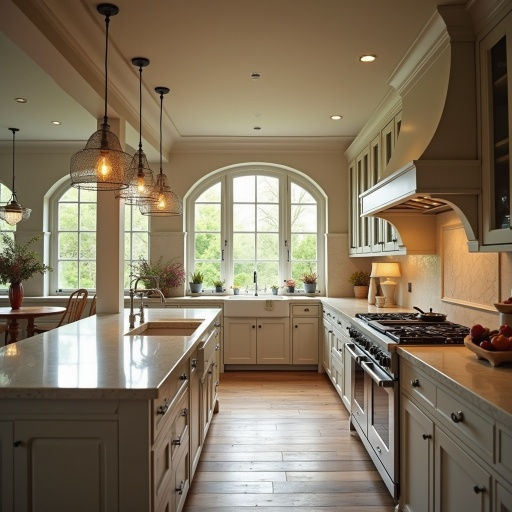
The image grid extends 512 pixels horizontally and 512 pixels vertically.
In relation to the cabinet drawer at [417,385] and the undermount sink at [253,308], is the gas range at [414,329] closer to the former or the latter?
the cabinet drawer at [417,385]

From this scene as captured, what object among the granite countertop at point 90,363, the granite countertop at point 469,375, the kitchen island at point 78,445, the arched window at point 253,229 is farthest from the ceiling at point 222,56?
the granite countertop at point 469,375

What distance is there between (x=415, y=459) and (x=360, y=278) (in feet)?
11.6

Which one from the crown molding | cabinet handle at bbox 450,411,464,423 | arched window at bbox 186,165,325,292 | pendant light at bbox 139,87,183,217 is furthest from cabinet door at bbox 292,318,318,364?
cabinet handle at bbox 450,411,464,423

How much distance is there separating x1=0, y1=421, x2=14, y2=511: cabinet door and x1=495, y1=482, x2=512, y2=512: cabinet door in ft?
5.24

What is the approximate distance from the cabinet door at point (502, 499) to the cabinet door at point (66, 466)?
4.07 feet

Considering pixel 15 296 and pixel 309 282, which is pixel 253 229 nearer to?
pixel 309 282

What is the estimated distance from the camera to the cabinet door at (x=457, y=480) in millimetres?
1489

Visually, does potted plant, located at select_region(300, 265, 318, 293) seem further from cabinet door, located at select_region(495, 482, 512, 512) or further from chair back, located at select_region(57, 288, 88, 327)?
cabinet door, located at select_region(495, 482, 512, 512)

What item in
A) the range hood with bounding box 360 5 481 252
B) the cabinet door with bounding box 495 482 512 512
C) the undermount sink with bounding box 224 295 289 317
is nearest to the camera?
the cabinet door with bounding box 495 482 512 512

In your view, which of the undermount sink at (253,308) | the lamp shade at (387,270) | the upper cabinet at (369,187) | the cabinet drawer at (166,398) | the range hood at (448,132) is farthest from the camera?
the undermount sink at (253,308)

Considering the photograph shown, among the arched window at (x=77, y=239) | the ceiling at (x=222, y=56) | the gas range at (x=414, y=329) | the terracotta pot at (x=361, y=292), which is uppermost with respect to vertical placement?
the ceiling at (x=222, y=56)

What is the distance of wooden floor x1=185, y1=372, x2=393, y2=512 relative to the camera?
2539 millimetres

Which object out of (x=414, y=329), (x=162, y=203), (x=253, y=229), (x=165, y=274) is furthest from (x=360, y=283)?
(x=162, y=203)

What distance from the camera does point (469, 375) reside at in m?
1.77
